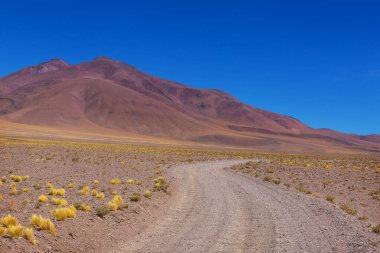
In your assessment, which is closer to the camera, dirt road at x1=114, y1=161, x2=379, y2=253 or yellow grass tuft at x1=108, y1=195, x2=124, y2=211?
dirt road at x1=114, y1=161, x2=379, y2=253

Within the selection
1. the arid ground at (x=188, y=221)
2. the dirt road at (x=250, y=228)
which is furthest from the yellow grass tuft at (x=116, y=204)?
the dirt road at (x=250, y=228)

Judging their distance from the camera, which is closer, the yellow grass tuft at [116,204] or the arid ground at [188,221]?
the arid ground at [188,221]

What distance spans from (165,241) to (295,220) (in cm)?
470

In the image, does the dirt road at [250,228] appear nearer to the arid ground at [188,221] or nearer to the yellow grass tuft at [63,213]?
the arid ground at [188,221]

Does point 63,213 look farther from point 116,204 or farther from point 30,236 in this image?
point 116,204

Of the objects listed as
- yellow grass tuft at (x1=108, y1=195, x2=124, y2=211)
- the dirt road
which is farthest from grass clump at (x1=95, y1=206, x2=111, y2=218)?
the dirt road

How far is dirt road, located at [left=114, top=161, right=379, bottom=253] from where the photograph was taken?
8453 mm

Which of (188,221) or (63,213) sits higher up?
(63,213)

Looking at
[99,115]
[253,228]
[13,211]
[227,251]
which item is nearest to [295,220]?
[253,228]

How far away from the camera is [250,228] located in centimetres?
1011

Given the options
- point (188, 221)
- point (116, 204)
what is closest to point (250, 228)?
point (188, 221)

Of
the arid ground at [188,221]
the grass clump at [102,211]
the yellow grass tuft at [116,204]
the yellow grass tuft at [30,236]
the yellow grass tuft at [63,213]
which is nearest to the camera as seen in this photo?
the yellow grass tuft at [30,236]

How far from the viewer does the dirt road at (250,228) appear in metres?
8.45

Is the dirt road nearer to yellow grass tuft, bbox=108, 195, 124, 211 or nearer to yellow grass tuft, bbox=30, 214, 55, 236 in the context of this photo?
yellow grass tuft, bbox=108, 195, 124, 211
